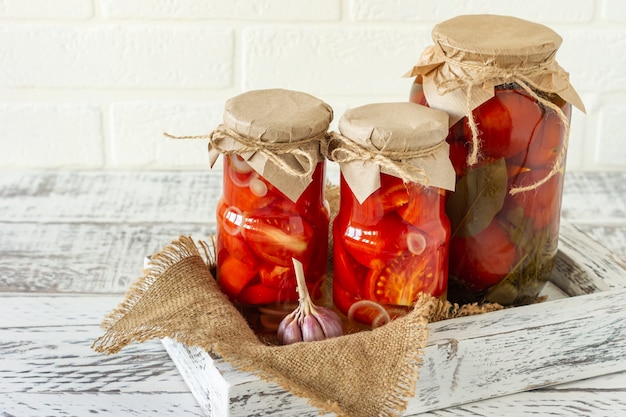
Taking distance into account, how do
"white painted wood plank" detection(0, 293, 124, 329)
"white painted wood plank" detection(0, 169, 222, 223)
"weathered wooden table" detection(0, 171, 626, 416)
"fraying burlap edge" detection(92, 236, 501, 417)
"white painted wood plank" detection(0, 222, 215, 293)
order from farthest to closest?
"white painted wood plank" detection(0, 169, 222, 223) → "white painted wood plank" detection(0, 222, 215, 293) → "white painted wood plank" detection(0, 293, 124, 329) → "weathered wooden table" detection(0, 171, 626, 416) → "fraying burlap edge" detection(92, 236, 501, 417)

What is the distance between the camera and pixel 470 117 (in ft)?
2.60

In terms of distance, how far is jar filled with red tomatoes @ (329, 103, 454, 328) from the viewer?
0.76 m

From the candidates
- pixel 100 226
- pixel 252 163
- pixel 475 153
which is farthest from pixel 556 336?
pixel 100 226

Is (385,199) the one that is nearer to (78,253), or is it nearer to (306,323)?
(306,323)

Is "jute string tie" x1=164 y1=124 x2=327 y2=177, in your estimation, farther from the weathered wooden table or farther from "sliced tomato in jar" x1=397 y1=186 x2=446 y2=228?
the weathered wooden table

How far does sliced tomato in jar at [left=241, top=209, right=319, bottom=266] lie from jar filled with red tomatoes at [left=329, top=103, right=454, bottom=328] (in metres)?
0.04

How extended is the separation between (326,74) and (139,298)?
2.39 feet

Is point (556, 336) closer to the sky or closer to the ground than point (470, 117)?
closer to the ground

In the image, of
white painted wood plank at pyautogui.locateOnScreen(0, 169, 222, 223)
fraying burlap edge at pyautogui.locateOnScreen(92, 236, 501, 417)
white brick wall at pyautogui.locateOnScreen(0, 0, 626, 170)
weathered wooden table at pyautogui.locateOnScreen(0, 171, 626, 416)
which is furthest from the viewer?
white brick wall at pyautogui.locateOnScreen(0, 0, 626, 170)

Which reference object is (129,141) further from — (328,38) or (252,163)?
(252,163)

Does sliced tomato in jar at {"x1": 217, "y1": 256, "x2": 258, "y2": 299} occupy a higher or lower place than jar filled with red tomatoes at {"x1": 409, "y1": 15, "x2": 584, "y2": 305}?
lower

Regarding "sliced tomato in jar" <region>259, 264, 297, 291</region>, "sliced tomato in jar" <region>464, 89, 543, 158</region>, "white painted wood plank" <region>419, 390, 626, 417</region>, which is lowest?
"white painted wood plank" <region>419, 390, 626, 417</region>

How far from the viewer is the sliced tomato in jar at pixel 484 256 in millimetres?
869

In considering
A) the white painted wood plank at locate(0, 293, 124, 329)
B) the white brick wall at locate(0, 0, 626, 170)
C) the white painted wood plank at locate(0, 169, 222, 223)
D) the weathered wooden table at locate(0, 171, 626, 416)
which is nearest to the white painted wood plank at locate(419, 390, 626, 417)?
the weathered wooden table at locate(0, 171, 626, 416)
